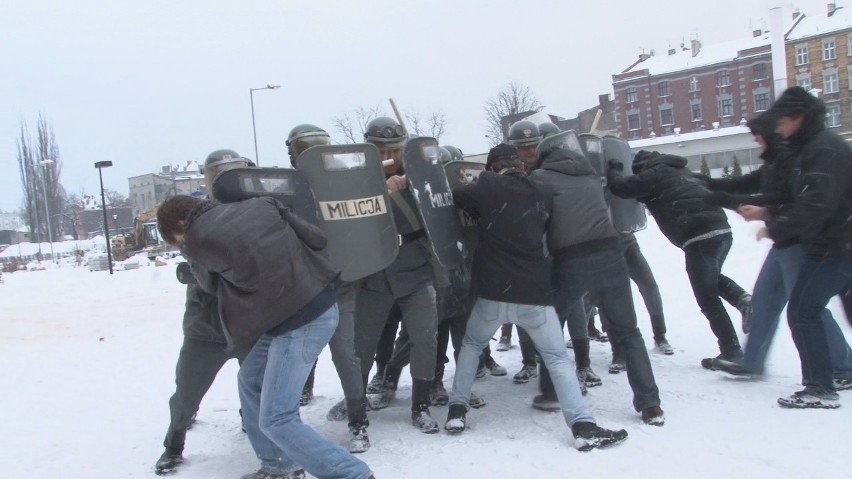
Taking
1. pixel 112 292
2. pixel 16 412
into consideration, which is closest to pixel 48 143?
pixel 112 292

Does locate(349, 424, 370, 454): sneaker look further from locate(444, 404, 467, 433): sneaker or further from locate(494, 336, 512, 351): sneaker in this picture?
locate(494, 336, 512, 351): sneaker

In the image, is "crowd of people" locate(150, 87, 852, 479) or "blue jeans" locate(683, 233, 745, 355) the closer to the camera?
"crowd of people" locate(150, 87, 852, 479)

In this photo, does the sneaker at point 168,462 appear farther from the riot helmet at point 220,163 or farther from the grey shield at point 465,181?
the grey shield at point 465,181

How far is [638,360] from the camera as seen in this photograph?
171 inches

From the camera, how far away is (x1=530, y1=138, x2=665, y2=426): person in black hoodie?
438cm

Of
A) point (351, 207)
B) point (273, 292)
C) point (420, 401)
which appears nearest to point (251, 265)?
point (273, 292)

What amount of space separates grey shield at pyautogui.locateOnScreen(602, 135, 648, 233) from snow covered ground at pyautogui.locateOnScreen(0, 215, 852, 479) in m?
1.13

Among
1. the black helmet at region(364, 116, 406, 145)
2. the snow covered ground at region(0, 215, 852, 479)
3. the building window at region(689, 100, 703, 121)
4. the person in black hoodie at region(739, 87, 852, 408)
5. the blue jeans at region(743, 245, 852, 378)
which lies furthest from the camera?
the building window at region(689, 100, 703, 121)

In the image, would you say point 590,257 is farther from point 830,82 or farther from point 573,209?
point 830,82

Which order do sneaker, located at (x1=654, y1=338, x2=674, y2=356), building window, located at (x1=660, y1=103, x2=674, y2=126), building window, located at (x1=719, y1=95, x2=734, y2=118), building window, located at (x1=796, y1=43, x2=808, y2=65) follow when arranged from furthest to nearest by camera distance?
building window, located at (x1=660, y1=103, x2=674, y2=126), building window, located at (x1=719, y1=95, x2=734, y2=118), building window, located at (x1=796, y1=43, x2=808, y2=65), sneaker, located at (x1=654, y1=338, x2=674, y2=356)

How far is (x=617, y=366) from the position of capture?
5.61m

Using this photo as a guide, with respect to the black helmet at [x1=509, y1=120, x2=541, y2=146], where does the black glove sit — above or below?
below

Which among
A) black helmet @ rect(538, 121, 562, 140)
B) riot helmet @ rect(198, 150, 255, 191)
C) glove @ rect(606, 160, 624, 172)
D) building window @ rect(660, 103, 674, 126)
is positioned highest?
building window @ rect(660, 103, 674, 126)

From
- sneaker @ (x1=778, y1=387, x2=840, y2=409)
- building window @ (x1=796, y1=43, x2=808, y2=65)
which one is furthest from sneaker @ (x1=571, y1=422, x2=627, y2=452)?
building window @ (x1=796, y1=43, x2=808, y2=65)
